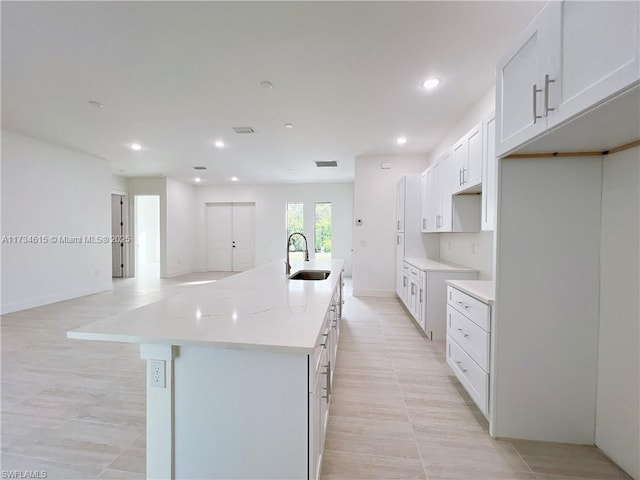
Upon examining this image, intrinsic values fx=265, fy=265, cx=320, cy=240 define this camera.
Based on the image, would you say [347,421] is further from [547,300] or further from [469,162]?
[469,162]

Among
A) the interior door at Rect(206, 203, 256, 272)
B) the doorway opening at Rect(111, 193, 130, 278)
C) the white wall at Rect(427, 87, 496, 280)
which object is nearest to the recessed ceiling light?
the white wall at Rect(427, 87, 496, 280)

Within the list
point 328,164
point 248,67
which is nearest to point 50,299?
point 248,67

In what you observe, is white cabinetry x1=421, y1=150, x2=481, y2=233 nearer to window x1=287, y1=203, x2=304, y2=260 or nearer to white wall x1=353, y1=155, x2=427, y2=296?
white wall x1=353, y1=155, x2=427, y2=296

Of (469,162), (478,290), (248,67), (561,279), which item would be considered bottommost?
(478,290)

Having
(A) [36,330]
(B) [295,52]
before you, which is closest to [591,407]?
(B) [295,52]

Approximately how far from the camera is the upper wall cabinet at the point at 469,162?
2553 millimetres

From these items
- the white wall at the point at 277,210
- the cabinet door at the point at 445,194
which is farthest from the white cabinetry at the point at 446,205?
the white wall at the point at 277,210

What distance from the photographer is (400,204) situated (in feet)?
16.0

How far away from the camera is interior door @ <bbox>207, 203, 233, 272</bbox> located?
896cm

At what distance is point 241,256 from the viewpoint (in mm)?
8914

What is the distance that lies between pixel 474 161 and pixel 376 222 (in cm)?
289

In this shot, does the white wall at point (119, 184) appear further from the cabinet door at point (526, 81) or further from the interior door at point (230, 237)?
the cabinet door at point (526, 81)

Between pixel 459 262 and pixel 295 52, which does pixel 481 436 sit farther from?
pixel 295 52

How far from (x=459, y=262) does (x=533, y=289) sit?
227 centimetres
